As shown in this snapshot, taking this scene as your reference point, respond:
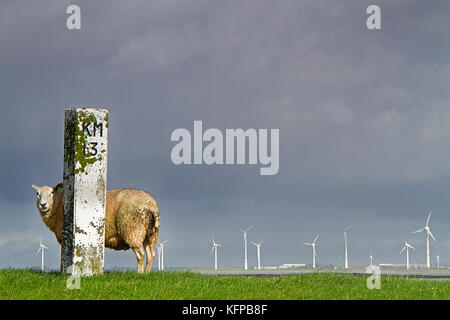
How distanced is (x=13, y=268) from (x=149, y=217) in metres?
5.44

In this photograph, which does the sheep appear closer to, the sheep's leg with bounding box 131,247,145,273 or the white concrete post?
the sheep's leg with bounding box 131,247,145,273

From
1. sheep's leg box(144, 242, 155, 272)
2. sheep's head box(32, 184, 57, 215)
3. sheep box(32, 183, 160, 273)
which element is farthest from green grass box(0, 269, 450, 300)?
sheep's head box(32, 184, 57, 215)

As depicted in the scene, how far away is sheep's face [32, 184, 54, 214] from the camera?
2114cm

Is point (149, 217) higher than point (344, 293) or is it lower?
higher

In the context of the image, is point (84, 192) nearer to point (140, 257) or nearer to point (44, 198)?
point (44, 198)

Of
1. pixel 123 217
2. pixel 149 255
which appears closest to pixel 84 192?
pixel 123 217

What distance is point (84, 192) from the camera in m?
19.6

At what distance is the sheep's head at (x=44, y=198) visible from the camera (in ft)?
69.4

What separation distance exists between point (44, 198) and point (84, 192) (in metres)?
2.36

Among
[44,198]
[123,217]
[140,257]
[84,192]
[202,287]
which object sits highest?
[84,192]
